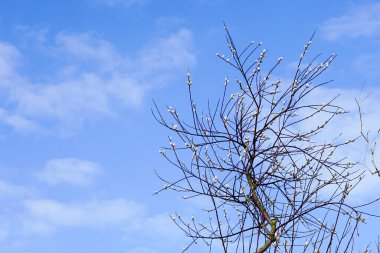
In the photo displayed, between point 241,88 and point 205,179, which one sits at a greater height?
point 241,88

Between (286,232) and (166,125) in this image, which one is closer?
(286,232)

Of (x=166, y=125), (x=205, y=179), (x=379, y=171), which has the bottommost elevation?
(x=205, y=179)

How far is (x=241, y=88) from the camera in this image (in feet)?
21.7

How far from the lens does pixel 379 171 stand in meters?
8.40

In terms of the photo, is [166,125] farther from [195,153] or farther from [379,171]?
[379,171]

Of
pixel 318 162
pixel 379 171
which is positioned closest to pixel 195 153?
pixel 318 162

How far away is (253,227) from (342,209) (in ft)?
3.12

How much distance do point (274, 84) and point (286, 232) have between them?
153 cm

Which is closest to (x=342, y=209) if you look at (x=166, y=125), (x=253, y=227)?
(x=253, y=227)

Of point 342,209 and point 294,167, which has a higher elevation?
point 294,167

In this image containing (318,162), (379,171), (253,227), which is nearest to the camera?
(253,227)

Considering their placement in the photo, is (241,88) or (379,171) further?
(379,171)

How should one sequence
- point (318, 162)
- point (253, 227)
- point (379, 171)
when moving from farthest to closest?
point (379, 171) < point (318, 162) < point (253, 227)

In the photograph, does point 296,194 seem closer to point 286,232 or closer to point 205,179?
point 286,232
